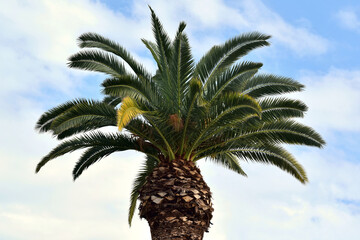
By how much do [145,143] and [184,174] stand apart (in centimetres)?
174

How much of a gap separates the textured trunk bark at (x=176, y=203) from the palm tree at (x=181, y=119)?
0.09 feet

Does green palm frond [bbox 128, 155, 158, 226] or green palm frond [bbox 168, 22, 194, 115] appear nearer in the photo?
green palm frond [bbox 168, 22, 194, 115]

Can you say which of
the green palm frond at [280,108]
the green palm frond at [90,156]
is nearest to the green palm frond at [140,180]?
the green palm frond at [90,156]

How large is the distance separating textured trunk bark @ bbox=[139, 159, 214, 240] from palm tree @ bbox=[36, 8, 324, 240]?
28 millimetres

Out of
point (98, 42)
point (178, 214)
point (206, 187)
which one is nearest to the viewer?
point (178, 214)

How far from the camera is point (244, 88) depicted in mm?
17750

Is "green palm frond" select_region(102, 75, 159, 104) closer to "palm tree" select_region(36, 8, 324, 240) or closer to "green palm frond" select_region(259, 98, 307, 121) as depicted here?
"palm tree" select_region(36, 8, 324, 240)

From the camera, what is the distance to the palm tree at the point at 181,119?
51.4 ft

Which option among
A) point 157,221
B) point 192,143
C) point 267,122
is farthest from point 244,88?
point 157,221

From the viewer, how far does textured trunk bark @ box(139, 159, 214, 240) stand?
51.6 feet

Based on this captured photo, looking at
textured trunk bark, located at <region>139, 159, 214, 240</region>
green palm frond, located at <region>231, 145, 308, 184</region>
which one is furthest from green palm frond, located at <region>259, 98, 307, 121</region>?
textured trunk bark, located at <region>139, 159, 214, 240</region>

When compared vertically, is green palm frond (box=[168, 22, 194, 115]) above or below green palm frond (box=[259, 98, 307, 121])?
above

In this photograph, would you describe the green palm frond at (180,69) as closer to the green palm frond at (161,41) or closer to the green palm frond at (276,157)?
the green palm frond at (161,41)

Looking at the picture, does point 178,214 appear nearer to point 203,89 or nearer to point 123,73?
point 203,89
